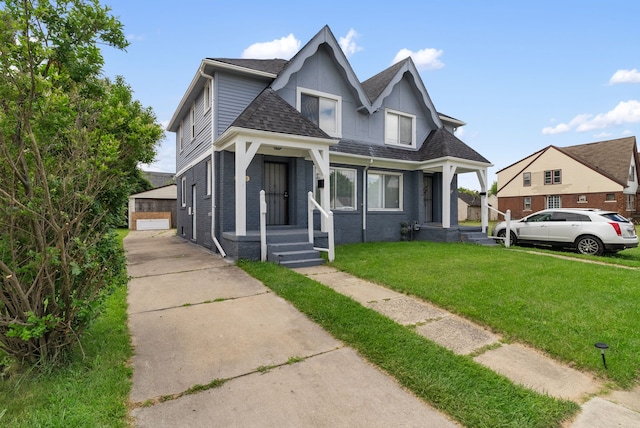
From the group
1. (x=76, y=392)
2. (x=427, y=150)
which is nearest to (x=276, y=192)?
(x=427, y=150)

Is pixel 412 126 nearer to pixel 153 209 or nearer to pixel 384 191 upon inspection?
pixel 384 191

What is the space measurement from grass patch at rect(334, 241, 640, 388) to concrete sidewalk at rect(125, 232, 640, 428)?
0.31 m

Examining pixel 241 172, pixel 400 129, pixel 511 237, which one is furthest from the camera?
pixel 400 129

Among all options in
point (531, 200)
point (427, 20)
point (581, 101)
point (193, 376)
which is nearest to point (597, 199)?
point (531, 200)

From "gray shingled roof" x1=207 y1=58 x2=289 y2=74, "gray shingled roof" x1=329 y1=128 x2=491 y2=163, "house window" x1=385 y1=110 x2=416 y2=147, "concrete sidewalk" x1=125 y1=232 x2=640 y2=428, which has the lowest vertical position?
"concrete sidewalk" x1=125 y1=232 x2=640 y2=428

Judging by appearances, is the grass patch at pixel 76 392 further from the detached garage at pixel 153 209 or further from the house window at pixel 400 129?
the detached garage at pixel 153 209

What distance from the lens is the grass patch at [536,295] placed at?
10.4 ft

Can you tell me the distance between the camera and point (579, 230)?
9906 mm

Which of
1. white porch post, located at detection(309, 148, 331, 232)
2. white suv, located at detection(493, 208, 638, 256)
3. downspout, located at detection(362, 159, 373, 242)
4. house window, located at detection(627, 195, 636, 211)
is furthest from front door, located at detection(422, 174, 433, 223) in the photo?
house window, located at detection(627, 195, 636, 211)

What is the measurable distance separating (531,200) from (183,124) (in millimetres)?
33475

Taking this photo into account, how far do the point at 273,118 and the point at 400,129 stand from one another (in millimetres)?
6586

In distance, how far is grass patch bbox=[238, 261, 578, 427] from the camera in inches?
84.1

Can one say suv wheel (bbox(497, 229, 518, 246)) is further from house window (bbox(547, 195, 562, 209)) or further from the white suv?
house window (bbox(547, 195, 562, 209))

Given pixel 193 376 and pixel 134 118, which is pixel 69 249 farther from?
pixel 193 376
